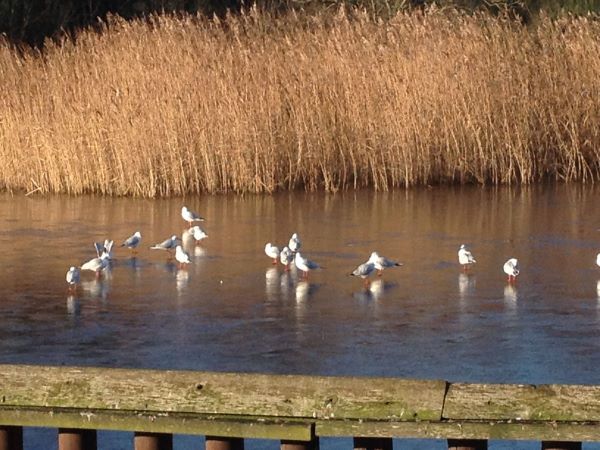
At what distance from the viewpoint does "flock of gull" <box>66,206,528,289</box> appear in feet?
35.7

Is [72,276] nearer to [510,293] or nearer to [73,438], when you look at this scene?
[510,293]

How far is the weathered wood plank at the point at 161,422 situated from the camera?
3377 millimetres

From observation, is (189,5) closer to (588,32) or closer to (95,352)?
(588,32)

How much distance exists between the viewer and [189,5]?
29.4 meters

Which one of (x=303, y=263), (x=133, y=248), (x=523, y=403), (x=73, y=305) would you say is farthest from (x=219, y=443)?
(x=133, y=248)

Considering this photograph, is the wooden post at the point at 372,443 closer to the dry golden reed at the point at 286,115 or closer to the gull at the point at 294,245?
the gull at the point at 294,245

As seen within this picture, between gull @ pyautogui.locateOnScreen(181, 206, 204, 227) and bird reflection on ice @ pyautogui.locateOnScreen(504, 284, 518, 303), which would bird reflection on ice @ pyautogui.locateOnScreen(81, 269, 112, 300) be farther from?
bird reflection on ice @ pyautogui.locateOnScreen(504, 284, 518, 303)

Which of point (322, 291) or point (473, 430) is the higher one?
point (473, 430)

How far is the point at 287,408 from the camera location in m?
3.40

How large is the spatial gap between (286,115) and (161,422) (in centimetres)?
1344

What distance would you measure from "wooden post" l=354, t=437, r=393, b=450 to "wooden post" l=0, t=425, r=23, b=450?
920 millimetres

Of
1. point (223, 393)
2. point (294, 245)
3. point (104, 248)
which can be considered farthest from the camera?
point (104, 248)

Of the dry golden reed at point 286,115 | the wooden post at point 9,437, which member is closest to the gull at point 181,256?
the dry golden reed at point 286,115

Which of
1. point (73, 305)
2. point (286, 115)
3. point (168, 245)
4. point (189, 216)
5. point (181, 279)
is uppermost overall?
point (286, 115)
